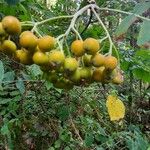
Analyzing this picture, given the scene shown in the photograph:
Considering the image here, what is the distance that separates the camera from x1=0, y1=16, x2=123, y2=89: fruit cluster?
0.82m

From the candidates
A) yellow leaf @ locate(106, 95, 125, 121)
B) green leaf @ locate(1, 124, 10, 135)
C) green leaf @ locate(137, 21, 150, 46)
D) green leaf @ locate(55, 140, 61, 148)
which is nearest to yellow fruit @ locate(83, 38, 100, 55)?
green leaf @ locate(137, 21, 150, 46)

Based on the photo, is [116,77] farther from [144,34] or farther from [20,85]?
[20,85]

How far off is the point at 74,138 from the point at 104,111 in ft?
1.27

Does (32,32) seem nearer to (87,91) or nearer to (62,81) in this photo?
(62,81)

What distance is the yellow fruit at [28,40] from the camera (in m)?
0.82

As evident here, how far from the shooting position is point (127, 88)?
3014 millimetres

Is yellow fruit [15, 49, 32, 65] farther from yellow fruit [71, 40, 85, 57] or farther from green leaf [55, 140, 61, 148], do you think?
green leaf [55, 140, 61, 148]

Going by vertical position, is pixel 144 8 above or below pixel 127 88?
above

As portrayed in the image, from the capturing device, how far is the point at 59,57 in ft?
2.69

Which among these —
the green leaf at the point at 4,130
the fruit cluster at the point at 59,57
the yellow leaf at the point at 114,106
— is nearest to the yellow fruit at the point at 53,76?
the fruit cluster at the point at 59,57

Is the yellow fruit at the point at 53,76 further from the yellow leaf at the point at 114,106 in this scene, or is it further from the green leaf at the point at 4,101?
the green leaf at the point at 4,101

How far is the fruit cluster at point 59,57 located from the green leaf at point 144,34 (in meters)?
0.07

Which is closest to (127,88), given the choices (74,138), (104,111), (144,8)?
(104,111)

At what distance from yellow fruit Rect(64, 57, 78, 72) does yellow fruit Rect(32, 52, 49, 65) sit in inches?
1.5
